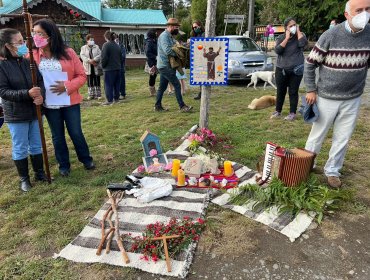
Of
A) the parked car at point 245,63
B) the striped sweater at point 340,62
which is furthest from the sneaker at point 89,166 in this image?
the parked car at point 245,63

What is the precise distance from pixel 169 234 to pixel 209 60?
2.92 meters

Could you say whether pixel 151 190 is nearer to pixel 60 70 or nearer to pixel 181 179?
pixel 181 179

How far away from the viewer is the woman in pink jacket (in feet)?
11.0

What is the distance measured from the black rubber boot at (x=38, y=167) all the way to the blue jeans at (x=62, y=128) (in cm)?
22

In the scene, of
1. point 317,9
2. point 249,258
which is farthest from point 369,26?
point 317,9

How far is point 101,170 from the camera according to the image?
13.7ft

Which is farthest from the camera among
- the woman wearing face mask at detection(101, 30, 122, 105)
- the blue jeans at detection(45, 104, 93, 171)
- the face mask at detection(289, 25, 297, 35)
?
the woman wearing face mask at detection(101, 30, 122, 105)

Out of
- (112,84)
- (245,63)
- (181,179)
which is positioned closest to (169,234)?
(181,179)

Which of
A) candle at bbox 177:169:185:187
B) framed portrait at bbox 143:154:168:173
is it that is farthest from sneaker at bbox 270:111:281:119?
candle at bbox 177:169:185:187

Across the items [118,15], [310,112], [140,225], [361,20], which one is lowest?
[140,225]

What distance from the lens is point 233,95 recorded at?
29.0 feet

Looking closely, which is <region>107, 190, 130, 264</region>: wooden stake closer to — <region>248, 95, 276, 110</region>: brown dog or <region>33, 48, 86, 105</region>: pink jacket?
<region>33, 48, 86, 105</region>: pink jacket

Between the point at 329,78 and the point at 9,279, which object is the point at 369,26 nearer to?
the point at 329,78

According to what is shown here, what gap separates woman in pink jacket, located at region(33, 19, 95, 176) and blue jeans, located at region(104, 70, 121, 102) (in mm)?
4544
